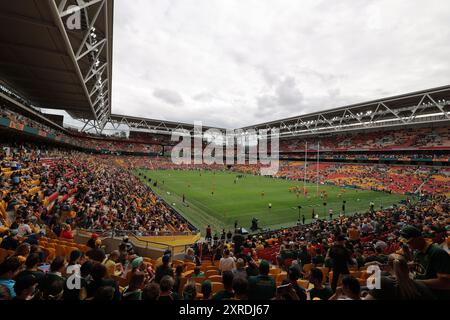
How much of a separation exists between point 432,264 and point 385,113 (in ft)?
207

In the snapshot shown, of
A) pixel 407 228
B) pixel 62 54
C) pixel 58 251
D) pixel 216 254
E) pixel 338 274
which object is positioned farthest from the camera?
pixel 62 54

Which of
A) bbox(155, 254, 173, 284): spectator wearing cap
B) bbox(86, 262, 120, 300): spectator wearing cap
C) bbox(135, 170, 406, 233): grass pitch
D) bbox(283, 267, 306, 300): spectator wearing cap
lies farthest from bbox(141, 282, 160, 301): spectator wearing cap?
bbox(135, 170, 406, 233): grass pitch

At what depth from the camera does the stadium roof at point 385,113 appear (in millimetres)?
41203

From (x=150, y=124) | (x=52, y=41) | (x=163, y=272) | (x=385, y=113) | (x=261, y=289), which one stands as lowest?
(x=163, y=272)

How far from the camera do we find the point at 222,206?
22.9 metres

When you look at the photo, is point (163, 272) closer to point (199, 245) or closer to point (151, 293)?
point (151, 293)

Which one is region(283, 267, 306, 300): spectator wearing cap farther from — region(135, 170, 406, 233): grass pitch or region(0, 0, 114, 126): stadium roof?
region(135, 170, 406, 233): grass pitch

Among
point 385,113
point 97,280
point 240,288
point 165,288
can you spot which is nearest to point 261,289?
point 240,288

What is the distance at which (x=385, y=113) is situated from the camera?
2103 inches

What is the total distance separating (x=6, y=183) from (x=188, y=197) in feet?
53.2

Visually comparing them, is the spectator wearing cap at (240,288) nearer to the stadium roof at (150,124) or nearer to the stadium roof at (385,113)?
the stadium roof at (385,113)

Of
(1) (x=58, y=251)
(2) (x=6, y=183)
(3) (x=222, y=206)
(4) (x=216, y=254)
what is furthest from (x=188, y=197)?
(1) (x=58, y=251)

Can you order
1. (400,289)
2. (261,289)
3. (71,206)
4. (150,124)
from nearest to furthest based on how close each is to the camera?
(400,289) → (261,289) → (71,206) → (150,124)
